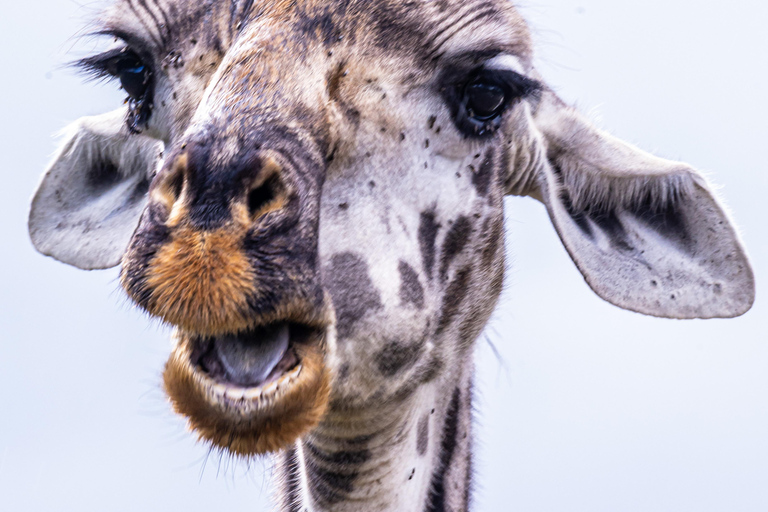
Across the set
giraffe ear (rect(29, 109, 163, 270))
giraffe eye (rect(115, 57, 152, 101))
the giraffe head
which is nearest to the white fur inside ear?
the giraffe head

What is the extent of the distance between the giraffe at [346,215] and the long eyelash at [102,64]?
0.02 meters

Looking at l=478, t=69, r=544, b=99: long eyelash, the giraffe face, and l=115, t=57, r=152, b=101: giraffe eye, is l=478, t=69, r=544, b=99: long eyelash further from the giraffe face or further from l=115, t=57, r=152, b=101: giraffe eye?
l=115, t=57, r=152, b=101: giraffe eye

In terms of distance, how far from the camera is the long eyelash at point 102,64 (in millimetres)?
4441

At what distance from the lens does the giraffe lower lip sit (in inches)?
124

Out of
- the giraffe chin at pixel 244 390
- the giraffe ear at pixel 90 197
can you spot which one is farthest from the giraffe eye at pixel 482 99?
the giraffe ear at pixel 90 197

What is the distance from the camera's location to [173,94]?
4121mm

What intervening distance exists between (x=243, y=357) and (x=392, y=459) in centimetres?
167

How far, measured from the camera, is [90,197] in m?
5.76

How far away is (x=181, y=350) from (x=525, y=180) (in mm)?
2541

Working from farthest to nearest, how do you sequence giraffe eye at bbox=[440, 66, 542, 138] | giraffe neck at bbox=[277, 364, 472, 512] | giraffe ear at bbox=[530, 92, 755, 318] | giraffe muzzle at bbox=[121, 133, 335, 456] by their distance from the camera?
giraffe ear at bbox=[530, 92, 755, 318]
giraffe neck at bbox=[277, 364, 472, 512]
giraffe eye at bbox=[440, 66, 542, 138]
giraffe muzzle at bbox=[121, 133, 335, 456]

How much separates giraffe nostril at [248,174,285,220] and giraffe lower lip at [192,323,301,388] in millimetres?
432

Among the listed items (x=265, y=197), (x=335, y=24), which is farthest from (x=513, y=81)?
(x=265, y=197)

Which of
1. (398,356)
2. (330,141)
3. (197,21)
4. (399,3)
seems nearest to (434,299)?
(398,356)

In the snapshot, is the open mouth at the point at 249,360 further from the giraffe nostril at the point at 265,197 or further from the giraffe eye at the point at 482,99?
the giraffe eye at the point at 482,99
